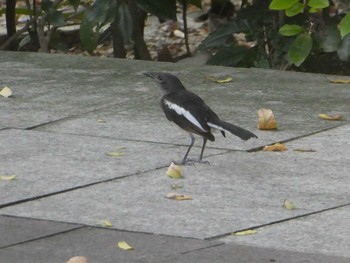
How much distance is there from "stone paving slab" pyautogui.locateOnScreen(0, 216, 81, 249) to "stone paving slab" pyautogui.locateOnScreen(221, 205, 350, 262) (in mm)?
876

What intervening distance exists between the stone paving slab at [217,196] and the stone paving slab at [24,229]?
103mm

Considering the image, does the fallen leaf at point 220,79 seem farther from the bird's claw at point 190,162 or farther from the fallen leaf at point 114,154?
the bird's claw at point 190,162

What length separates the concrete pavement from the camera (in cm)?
580

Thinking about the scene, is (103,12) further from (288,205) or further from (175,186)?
(288,205)

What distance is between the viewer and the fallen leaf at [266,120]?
27.1 feet

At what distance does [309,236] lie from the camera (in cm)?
593

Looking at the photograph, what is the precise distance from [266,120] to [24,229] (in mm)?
2713

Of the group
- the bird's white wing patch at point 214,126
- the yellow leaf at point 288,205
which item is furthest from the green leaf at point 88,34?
the yellow leaf at point 288,205

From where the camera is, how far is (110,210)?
6379 mm

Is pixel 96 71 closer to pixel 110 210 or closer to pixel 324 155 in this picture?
pixel 324 155

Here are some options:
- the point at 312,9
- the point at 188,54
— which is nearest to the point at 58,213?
the point at 312,9

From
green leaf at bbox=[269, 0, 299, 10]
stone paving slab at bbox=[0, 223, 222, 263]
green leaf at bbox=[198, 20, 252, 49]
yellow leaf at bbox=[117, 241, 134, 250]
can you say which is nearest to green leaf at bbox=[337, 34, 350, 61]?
green leaf at bbox=[269, 0, 299, 10]

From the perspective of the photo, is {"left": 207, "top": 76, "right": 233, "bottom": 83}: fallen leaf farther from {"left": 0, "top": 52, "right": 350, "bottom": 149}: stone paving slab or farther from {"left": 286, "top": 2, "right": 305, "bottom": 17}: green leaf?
{"left": 286, "top": 2, "right": 305, "bottom": 17}: green leaf

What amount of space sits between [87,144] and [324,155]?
1.59 metres
